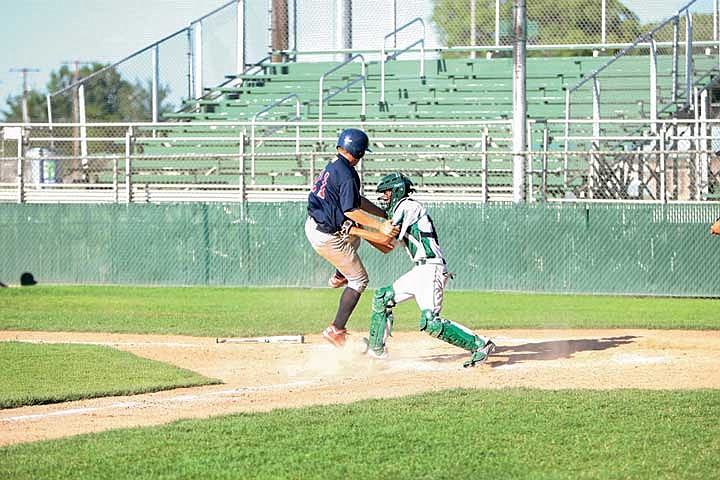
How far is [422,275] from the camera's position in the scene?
1012 centimetres


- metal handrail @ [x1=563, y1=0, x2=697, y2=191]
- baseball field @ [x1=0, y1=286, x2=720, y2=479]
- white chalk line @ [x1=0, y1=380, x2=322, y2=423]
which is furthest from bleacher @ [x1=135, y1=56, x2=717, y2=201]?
white chalk line @ [x1=0, y1=380, x2=322, y2=423]

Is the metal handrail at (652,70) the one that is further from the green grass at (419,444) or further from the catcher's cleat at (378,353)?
the green grass at (419,444)

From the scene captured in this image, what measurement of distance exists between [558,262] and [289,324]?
254 inches

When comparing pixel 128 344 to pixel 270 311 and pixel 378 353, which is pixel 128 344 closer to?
pixel 378 353

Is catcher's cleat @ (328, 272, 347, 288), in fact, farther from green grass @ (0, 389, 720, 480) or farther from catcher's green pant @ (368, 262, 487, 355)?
green grass @ (0, 389, 720, 480)

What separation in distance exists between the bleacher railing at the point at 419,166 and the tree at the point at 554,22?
4.25 metres

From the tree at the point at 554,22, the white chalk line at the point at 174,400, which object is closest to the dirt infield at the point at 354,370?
the white chalk line at the point at 174,400

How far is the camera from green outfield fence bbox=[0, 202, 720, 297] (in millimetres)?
19031

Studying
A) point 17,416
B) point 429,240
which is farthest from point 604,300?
point 17,416

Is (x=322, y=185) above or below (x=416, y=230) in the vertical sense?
above

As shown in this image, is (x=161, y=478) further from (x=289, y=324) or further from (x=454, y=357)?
(x=289, y=324)

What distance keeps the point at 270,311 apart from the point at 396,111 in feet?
36.9

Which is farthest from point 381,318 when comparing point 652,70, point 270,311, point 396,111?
point 396,111

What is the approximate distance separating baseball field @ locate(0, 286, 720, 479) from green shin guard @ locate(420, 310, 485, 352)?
26cm
